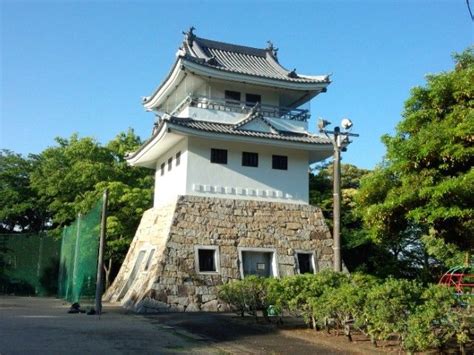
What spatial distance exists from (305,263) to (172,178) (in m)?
6.11

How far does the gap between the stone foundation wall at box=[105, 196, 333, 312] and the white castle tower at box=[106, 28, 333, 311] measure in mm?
36

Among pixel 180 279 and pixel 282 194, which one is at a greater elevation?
pixel 282 194

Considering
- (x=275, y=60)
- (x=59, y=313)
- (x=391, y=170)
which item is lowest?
(x=59, y=313)

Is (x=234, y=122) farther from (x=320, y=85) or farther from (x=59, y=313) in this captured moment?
(x=59, y=313)

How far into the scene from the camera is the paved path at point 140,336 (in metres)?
8.26

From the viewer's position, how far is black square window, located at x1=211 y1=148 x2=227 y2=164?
18656mm

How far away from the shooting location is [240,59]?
21.8 m

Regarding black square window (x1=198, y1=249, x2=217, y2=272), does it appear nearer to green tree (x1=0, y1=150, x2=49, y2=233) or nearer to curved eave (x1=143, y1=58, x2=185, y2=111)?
curved eave (x1=143, y1=58, x2=185, y2=111)

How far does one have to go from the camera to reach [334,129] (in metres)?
11.9

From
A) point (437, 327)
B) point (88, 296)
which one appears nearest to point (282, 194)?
point (88, 296)

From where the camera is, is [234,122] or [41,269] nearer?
[234,122]

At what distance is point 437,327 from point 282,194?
1227 cm

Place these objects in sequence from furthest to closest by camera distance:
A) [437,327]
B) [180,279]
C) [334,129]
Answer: [180,279] < [334,129] < [437,327]

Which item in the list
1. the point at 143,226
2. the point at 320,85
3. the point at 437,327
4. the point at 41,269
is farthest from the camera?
the point at 41,269
